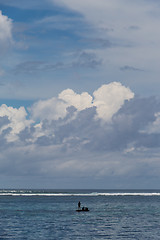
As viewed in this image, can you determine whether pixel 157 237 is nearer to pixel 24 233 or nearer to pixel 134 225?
pixel 134 225

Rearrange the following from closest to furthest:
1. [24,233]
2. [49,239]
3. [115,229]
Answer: [49,239]
[24,233]
[115,229]

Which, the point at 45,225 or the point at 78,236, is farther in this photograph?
the point at 45,225

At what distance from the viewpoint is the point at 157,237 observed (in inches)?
2564

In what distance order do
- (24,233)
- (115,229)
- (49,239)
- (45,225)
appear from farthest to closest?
(45,225)
(115,229)
(24,233)
(49,239)

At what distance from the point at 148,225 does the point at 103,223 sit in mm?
9669

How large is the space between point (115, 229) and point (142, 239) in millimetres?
13123

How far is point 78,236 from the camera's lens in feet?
216

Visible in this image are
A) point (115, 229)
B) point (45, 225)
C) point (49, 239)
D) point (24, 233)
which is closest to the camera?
point (49, 239)

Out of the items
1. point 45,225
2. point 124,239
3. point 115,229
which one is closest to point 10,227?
point 45,225

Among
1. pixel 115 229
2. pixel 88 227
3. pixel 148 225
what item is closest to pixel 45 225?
pixel 88 227

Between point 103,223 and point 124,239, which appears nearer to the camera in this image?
point 124,239

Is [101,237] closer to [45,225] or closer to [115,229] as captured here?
[115,229]

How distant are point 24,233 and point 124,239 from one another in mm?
17776

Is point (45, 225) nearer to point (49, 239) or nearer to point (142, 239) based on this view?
point (49, 239)
